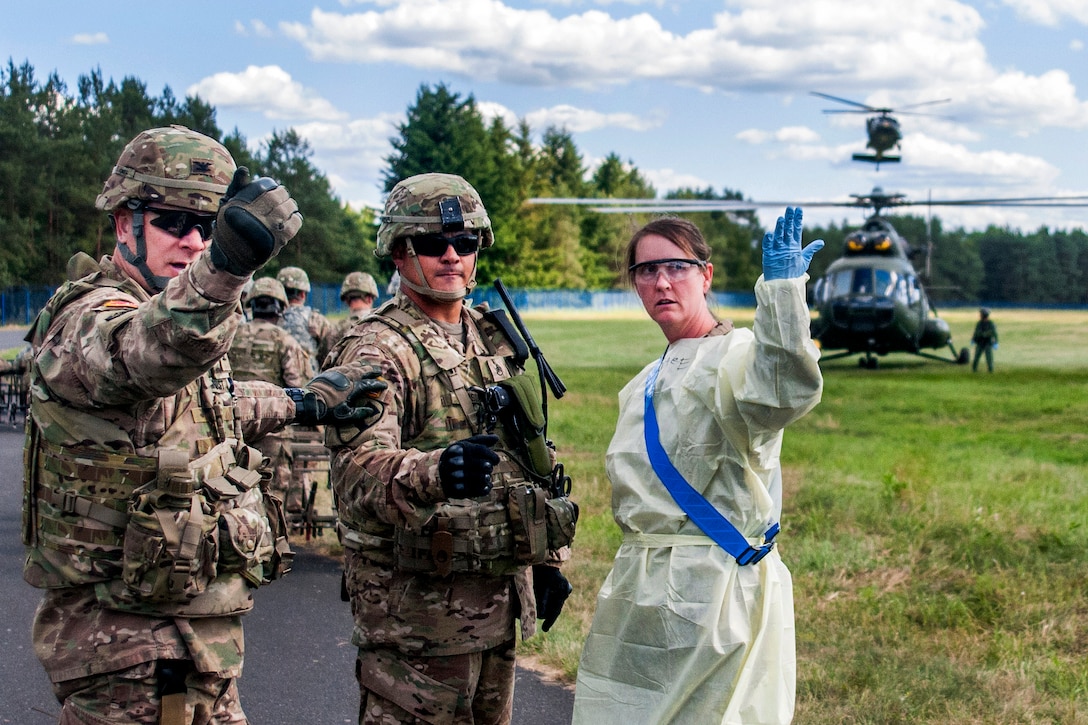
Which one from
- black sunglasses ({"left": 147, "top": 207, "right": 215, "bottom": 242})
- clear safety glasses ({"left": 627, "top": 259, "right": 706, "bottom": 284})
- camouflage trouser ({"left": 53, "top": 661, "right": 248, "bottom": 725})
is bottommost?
camouflage trouser ({"left": 53, "top": 661, "right": 248, "bottom": 725})

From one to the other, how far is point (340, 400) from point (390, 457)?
0.24 m

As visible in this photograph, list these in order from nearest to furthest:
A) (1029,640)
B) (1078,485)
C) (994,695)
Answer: (994,695)
(1029,640)
(1078,485)

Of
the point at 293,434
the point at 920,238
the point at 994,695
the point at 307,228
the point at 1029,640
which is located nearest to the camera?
the point at 994,695

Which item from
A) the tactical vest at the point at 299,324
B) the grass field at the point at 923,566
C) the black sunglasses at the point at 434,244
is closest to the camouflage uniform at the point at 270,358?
the grass field at the point at 923,566

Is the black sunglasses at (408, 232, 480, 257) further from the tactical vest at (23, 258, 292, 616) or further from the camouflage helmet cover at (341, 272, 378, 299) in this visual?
the camouflage helmet cover at (341, 272, 378, 299)

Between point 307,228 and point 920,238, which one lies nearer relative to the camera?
point 307,228

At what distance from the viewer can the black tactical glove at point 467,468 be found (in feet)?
10.5

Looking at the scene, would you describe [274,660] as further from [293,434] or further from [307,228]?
[307,228]

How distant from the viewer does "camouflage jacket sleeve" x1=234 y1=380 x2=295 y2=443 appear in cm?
361

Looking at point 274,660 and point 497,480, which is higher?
point 497,480

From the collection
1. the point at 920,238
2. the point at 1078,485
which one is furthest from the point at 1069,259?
the point at 1078,485

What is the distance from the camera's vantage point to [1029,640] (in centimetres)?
622

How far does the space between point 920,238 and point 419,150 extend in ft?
154

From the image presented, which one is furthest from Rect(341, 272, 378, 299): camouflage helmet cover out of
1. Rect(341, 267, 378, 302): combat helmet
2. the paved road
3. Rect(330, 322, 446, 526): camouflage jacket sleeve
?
Rect(330, 322, 446, 526): camouflage jacket sleeve
